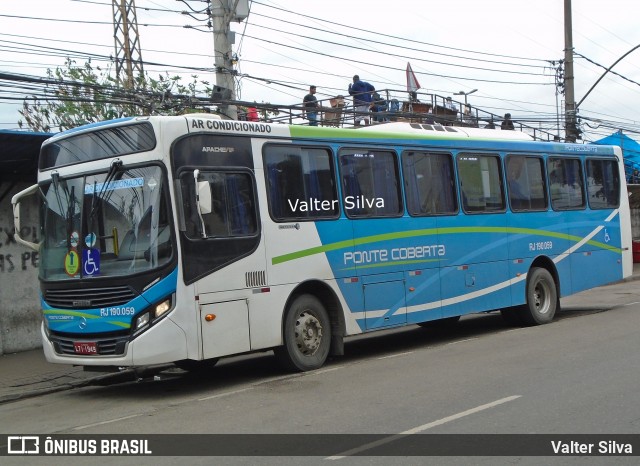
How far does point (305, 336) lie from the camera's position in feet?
37.1

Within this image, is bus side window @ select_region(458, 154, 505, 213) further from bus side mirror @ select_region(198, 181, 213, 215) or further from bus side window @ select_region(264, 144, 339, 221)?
bus side mirror @ select_region(198, 181, 213, 215)

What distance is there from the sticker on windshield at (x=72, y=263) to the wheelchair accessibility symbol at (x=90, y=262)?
0.12m

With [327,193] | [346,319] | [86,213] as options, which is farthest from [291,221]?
[86,213]

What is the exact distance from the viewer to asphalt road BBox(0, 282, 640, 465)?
739cm

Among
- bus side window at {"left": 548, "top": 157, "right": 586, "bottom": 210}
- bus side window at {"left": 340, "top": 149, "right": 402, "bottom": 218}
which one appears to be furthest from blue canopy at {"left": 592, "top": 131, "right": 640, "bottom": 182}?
bus side window at {"left": 340, "top": 149, "right": 402, "bottom": 218}

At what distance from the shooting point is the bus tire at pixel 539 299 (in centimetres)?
1562

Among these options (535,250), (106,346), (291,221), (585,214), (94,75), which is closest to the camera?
(106,346)

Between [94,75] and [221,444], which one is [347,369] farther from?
[94,75]

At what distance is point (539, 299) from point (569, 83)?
12.9 metres

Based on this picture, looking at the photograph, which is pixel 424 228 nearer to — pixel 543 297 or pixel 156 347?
pixel 543 297

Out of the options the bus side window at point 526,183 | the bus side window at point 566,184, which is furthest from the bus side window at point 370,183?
the bus side window at point 566,184

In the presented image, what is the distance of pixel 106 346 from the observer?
9805 millimetres

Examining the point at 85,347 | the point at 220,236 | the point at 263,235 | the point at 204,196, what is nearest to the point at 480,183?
the point at 263,235

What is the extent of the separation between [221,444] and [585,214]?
1199cm
